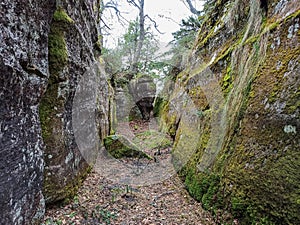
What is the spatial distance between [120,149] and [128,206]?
3206 millimetres

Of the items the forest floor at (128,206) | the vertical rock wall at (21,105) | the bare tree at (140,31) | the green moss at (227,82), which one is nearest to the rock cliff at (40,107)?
the vertical rock wall at (21,105)

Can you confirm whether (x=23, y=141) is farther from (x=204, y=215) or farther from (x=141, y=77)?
(x=141, y=77)

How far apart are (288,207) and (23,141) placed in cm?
328

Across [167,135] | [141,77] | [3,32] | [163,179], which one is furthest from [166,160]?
[141,77]

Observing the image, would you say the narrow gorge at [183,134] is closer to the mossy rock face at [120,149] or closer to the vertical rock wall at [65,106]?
the vertical rock wall at [65,106]

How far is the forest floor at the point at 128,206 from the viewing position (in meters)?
3.56

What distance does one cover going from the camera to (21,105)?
8.37ft

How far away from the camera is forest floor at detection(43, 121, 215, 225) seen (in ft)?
11.7

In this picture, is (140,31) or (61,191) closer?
(61,191)

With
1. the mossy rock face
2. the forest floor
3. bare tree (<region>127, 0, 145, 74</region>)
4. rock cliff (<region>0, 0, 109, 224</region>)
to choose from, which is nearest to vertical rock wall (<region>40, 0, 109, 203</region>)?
rock cliff (<region>0, 0, 109, 224</region>)

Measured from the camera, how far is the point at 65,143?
3.91 meters

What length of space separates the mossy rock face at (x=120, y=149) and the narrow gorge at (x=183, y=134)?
2.61ft

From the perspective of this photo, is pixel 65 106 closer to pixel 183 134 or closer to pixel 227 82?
pixel 227 82

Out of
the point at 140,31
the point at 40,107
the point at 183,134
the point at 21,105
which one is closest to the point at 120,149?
the point at 183,134
